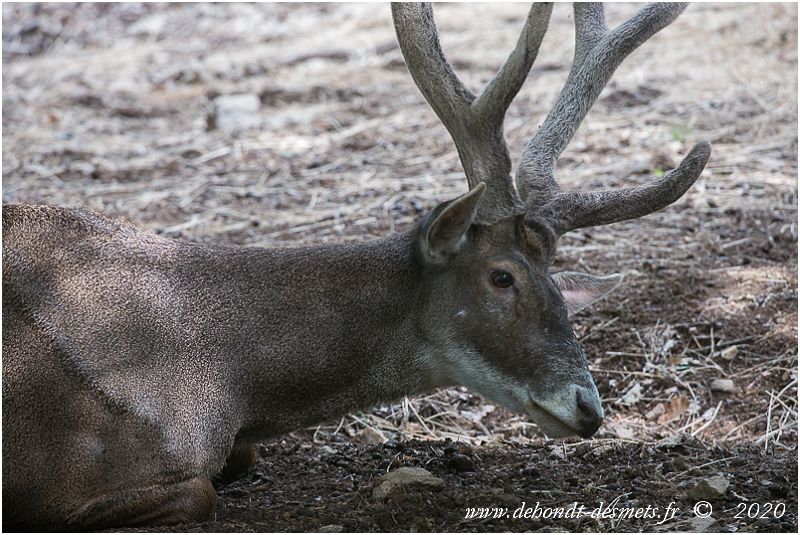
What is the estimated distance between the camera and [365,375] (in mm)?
5152

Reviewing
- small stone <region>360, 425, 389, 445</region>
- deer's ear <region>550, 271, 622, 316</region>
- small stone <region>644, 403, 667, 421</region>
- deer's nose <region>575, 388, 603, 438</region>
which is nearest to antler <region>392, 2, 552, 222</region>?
deer's ear <region>550, 271, 622, 316</region>

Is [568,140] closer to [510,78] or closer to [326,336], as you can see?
[510,78]

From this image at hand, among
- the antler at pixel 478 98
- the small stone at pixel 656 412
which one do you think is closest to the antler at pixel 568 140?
the antler at pixel 478 98

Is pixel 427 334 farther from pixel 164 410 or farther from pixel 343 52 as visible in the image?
pixel 343 52

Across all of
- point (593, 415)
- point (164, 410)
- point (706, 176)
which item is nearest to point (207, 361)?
point (164, 410)

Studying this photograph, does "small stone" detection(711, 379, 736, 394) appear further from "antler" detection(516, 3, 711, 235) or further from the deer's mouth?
the deer's mouth

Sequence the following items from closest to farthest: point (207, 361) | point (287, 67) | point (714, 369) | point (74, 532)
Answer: point (74, 532)
point (207, 361)
point (714, 369)
point (287, 67)

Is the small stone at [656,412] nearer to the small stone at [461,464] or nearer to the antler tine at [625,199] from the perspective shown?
the small stone at [461,464]

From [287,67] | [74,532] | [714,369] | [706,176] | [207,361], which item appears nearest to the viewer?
[74,532]

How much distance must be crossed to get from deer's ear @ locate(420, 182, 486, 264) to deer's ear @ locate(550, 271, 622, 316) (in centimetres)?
92

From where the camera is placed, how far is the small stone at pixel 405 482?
513 cm

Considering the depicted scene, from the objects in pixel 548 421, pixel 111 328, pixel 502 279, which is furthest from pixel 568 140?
pixel 111 328

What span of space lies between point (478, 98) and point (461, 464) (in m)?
1.85

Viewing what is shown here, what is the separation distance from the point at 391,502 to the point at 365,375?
0.59m
